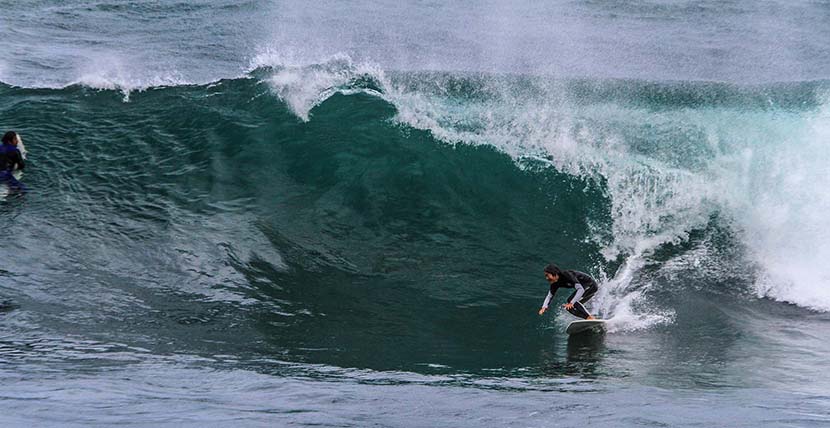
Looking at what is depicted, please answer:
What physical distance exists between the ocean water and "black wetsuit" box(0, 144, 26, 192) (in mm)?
352

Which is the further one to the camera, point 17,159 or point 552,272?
point 17,159

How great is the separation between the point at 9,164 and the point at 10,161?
0.06 meters

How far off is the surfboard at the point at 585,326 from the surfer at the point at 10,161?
9710 millimetres

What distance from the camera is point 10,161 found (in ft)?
48.6

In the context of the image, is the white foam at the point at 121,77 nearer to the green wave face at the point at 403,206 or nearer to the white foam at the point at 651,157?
the green wave face at the point at 403,206

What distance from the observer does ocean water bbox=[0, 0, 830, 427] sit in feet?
29.8

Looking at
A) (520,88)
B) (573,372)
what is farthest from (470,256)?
(520,88)

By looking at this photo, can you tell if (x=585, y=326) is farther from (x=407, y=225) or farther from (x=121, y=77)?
(x=121, y=77)

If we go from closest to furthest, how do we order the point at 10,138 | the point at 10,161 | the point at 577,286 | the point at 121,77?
the point at 577,286 → the point at 10,161 → the point at 10,138 → the point at 121,77

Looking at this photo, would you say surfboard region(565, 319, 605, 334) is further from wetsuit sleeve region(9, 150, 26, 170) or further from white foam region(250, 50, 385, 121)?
wetsuit sleeve region(9, 150, 26, 170)

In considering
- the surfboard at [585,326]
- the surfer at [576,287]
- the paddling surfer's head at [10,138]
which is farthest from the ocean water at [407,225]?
the paddling surfer's head at [10,138]

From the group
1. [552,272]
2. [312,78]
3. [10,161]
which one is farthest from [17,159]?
[552,272]

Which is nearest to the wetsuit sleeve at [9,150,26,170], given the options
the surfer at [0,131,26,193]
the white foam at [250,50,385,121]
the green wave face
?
the surfer at [0,131,26,193]

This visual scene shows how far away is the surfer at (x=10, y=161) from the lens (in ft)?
48.3
